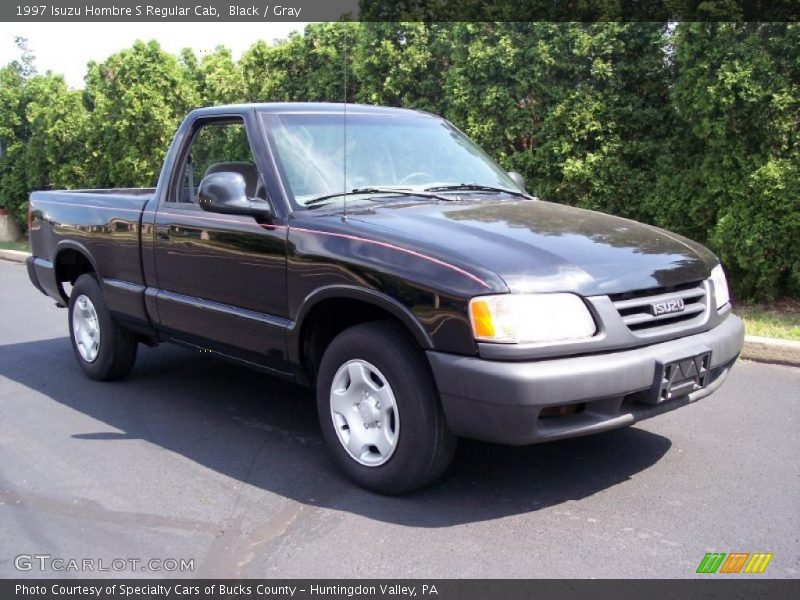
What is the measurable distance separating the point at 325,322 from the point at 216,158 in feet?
5.21

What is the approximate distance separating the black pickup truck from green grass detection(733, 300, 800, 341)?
2898mm

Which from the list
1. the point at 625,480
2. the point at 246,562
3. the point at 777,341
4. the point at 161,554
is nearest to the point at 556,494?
the point at 625,480

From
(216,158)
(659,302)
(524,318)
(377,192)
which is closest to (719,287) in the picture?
(659,302)

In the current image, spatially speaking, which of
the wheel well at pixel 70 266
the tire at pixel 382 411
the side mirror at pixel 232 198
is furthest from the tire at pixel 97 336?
the tire at pixel 382 411

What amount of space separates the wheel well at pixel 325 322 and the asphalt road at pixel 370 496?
0.60m

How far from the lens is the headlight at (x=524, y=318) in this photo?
3.42 m

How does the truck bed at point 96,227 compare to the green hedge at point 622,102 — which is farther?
the green hedge at point 622,102

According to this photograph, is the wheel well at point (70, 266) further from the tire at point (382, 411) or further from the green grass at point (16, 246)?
the green grass at point (16, 246)

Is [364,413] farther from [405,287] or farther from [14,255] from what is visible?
[14,255]

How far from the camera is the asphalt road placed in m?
3.38

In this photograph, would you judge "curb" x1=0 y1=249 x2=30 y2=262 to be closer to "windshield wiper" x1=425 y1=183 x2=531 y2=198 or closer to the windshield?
the windshield

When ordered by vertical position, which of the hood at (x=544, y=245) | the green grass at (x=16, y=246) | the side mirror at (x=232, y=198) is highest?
the side mirror at (x=232, y=198)

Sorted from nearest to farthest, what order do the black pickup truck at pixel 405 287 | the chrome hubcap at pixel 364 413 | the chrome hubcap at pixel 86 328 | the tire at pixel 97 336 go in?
the black pickup truck at pixel 405 287
the chrome hubcap at pixel 364 413
the tire at pixel 97 336
the chrome hubcap at pixel 86 328

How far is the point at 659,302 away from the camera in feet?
12.4
